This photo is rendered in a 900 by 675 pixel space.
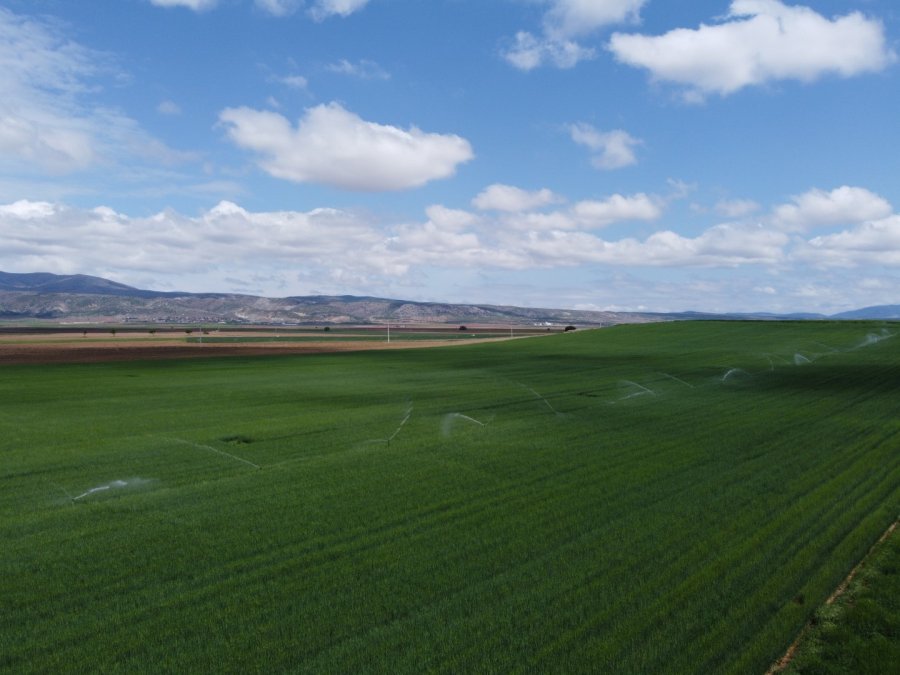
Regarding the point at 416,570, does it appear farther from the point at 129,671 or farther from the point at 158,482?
the point at 158,482

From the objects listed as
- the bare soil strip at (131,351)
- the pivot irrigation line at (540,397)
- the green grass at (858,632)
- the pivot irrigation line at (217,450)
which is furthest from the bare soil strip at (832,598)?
the bare soil strip at (131,351)

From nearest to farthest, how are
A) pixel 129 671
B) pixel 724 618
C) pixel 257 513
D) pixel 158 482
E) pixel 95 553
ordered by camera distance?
pixel 129 671 < pixel 724 618 < pixel 95 553 < pixel 257 513 < pixel 158 482

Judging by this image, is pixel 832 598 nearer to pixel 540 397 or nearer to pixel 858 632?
pixel 858 632

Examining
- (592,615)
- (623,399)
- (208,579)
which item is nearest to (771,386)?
(623,399)

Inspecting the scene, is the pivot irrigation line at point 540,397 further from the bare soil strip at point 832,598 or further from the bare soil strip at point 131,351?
the bare soil strip at point 131,351

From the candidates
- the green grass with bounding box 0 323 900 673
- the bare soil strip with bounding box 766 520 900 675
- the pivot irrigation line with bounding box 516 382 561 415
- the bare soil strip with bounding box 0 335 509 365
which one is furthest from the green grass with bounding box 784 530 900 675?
the bare soil strip with bounding box 0 335 509 365

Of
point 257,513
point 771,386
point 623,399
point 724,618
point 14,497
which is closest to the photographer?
point 724,618
